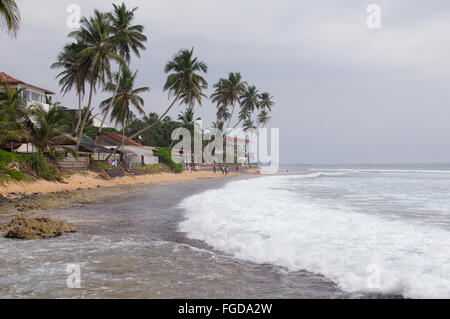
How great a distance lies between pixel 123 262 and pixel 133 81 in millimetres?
32049

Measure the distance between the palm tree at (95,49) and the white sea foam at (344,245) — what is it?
2101 centimetres

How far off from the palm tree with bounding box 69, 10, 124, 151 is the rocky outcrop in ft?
65.6

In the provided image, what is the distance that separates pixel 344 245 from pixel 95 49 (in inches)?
1015

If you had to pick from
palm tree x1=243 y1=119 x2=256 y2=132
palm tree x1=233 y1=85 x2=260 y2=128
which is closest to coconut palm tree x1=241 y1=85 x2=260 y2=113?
palm tree x1=233 y1=85 x2=260 y2=128

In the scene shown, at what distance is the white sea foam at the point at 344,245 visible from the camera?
4.33m

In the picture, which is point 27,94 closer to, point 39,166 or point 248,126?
point 39,166

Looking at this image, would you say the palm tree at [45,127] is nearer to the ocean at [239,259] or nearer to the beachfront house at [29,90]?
the beachfront house at [29,90]

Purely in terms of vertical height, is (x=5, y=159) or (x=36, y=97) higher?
(x=36, y=97)

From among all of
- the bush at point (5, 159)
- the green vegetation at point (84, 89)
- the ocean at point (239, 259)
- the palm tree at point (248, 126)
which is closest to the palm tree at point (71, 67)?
the green vegetation at point (84, 89)

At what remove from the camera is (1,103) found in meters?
17.6

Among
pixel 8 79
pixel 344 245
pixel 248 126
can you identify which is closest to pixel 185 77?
pixel 8 79

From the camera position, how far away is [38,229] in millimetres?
7113

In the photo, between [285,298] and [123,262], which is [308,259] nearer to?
[285,298]

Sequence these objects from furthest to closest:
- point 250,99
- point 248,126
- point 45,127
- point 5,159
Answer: point 248,126, point 250,99, point 45,127, point 5,159
